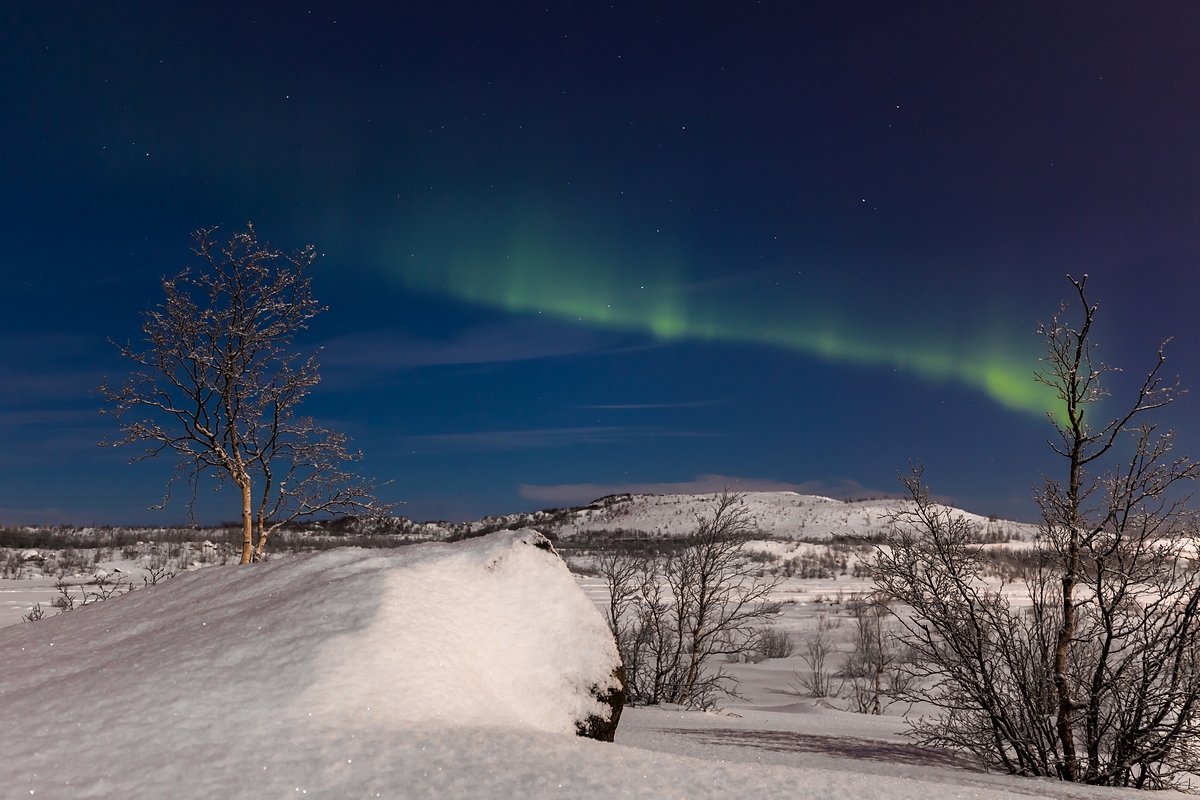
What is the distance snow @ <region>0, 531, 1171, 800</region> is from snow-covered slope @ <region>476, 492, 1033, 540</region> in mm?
111614

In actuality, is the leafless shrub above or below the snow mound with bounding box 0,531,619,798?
below

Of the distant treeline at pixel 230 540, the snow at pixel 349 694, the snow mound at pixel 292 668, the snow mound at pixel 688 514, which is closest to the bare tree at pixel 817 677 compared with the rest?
the distant treeline at pixel 230 540

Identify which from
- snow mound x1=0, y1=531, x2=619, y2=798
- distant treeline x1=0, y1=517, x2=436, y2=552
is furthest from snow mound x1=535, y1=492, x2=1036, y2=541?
snow mound x1=0, y1=531, x2=619, y2=798

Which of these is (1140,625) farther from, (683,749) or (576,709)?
(576,709)

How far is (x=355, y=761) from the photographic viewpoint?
92.9 inches

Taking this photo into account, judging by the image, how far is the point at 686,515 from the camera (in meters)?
139

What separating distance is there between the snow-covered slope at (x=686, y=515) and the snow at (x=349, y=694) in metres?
112

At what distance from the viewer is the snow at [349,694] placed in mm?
2293

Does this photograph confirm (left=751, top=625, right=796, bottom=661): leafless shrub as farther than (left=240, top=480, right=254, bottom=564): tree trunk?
Yes

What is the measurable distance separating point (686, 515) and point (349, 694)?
138824 mm

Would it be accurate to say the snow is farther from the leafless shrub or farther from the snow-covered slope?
the snow-covered slope

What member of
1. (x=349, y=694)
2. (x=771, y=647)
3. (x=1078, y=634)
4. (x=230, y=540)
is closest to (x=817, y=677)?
(x=771, y=647)

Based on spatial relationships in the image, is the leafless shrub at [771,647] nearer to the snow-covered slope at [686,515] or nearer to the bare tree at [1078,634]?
the bare tree at [1078,634]

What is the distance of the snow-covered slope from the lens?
405ft
